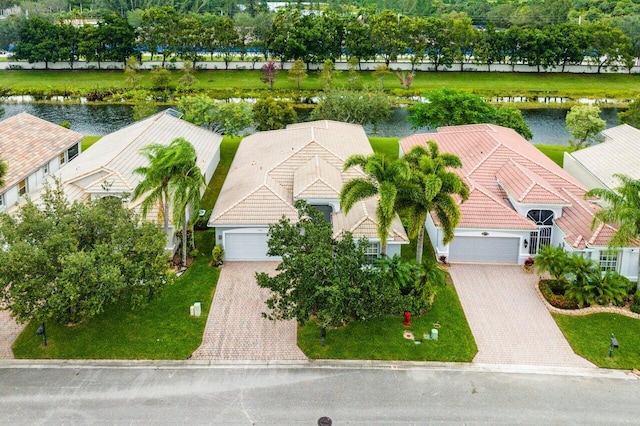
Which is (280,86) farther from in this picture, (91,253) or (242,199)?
(91,253)

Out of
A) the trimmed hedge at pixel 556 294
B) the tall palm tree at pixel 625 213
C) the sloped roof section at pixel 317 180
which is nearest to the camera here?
the tall palm tree at pixel 625 213

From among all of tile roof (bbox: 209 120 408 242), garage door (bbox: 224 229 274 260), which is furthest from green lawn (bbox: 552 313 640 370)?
garage door (bbox: 224 229 274 260)

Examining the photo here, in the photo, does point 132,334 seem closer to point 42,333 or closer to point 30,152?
point 42,333

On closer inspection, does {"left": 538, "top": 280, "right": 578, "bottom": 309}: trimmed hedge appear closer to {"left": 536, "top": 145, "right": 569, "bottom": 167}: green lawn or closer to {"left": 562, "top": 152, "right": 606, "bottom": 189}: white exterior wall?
{"left": 562, "top": 152, "right": 606, "bottom": 189}: white exterior wall

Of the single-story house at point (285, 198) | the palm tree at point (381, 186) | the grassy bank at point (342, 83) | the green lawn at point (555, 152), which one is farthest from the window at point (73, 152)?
the green lawn at point (555, 152)

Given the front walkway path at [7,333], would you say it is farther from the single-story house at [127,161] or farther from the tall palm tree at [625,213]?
the tall palm tree at [625,213]

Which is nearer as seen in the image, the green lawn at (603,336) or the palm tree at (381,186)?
the green lawn at (603,336)

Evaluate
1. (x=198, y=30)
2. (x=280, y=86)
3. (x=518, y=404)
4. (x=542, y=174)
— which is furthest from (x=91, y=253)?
(x=198, y=30)

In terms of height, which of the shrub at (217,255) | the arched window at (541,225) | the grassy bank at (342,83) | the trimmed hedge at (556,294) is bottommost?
the trimmed hedge at (556,294)
